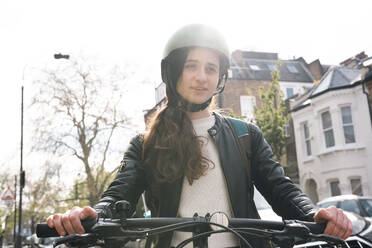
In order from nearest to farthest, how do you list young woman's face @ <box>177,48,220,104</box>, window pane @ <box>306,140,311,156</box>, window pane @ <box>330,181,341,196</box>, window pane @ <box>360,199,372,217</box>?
young woman's face @ <box>177,48,220,104</box> < window pane @ <box>360,199,372,217</box> < window pane @ <box>330,181,341,196</box> < window pane @ <box>306,140,311,156</box>

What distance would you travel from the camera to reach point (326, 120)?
76.1 feet

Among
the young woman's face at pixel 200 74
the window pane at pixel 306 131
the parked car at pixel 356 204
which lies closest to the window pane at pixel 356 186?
the window pane at pixel 306 131

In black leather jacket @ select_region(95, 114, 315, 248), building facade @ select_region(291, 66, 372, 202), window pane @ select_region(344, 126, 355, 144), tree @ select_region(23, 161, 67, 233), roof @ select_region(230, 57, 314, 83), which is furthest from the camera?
roof @ select_region(230, 57, 314, 83)

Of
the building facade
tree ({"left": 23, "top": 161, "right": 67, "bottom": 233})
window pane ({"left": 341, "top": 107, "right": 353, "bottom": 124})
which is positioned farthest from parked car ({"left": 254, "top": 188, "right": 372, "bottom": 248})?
tree ({"left": 23, "top": 161, "right": 67, "bottom": 233})

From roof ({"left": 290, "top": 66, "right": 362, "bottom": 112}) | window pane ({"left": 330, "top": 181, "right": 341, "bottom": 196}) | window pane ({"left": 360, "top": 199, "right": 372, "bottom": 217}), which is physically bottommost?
window pane ({"left": 360, "top": 199, "right": 372, "bottom": 217})

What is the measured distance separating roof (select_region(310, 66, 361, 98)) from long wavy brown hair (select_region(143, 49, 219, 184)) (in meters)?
21.4

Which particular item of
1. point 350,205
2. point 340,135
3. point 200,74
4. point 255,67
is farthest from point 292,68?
point 200,74

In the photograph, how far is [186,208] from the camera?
7.08 ft

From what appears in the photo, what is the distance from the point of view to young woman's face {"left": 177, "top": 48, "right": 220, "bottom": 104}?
2.42 m

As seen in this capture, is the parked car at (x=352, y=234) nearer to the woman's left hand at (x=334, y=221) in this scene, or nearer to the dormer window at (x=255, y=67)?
the woman's left hand at (x=334, y=221)

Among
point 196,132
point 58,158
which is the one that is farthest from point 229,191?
point 58,158

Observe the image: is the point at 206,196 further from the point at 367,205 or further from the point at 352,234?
the point at 367,205

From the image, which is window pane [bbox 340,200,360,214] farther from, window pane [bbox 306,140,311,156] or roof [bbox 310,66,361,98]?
window pane [bbox 306,140,311,156]

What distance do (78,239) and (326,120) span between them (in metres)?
23.4
